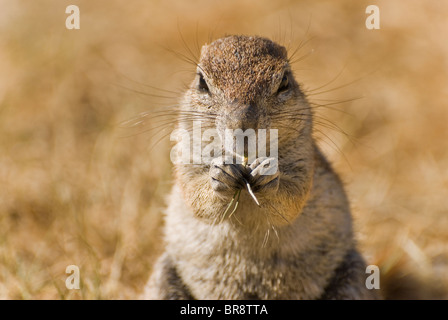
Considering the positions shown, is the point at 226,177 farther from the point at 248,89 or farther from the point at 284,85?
the point at 284,85

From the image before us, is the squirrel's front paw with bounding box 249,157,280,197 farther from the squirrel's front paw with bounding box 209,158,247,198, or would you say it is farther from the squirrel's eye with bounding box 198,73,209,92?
the squirrel's eye with bounding box 198,73,209,92

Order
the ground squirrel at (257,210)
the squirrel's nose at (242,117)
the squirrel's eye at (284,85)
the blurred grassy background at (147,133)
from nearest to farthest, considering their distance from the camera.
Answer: the squirrel's nose at (242,117), the ground squirrel at (257,210), the squirrel's eye at (284,85), the blurred grassy background at (147,133)

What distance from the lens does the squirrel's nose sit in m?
2.93

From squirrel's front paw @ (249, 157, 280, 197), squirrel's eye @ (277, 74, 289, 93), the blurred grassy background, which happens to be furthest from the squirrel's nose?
the blurred grassy background

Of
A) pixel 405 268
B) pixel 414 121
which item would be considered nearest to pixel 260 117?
pixel 405 268

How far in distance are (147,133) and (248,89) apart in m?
2.97

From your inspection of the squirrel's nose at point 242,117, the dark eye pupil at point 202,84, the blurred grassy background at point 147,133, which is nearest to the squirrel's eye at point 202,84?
the dark eye pupil at point 202,84

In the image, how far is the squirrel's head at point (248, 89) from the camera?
3.04 m

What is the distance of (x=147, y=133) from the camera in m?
5.94

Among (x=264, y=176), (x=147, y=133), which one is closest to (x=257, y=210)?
(x=264, y=176)

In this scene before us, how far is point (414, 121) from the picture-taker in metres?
6.16

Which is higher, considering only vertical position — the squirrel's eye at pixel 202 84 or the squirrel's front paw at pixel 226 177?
the squirrel's eye at pixel 202 84

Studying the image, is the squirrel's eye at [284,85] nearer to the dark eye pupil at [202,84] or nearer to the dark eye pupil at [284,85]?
the dark eye pupil at [284,85]

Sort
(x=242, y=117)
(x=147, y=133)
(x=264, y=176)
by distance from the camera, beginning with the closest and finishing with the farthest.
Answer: (x=242, y=117) → (x=264, y=176) → (x=147, y=133)
